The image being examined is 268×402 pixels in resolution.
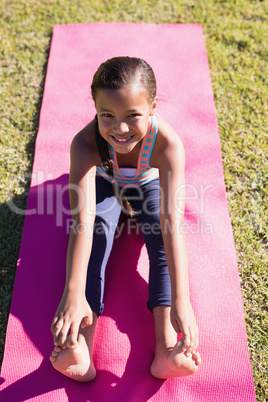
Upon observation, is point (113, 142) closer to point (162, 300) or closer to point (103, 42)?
point (162, 300)

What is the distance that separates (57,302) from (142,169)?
0.65 meters

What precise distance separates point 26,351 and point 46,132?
114cm

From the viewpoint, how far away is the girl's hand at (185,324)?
54.9 inches

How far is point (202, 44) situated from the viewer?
259 centimetres

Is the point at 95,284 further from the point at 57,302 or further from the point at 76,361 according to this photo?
the point at 76,361

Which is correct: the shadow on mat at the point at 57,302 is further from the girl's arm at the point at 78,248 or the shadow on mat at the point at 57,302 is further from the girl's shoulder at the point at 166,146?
the girl's shoulder at the point at 166,146

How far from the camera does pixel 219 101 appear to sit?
93.0 inches

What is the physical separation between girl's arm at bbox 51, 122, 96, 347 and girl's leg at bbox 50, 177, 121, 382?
6 centimetres

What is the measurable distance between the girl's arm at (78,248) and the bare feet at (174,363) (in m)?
0.29

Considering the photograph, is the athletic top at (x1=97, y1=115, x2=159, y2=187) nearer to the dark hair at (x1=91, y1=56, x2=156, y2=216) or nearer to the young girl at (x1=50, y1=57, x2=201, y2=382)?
the young girl at (x1=50, y1=57, x2=201, y2=382)

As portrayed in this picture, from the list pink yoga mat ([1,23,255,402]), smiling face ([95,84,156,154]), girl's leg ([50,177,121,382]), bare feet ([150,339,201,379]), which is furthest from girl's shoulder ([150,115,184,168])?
bare feet ([150,339,201,379])

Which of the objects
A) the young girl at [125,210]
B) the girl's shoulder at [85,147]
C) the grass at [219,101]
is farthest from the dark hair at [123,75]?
the grass at [219,101]

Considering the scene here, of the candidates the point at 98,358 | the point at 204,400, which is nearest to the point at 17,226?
the point at 98,358

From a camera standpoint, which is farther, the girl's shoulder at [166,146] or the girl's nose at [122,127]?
the girl's shoulder at [166,146]
